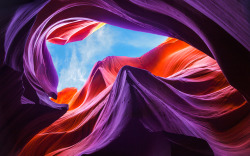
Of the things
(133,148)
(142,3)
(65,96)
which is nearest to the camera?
(133,148)

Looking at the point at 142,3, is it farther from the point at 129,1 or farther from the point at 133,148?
the point at 133,148

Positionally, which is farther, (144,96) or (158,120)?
(144,96)

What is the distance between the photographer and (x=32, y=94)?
2578mm

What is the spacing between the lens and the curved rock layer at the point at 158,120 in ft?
6.40

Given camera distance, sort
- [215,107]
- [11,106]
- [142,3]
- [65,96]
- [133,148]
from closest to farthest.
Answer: [133,148], [11,106], [142,3], [215,107], [65,96]

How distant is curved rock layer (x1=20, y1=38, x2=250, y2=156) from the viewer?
1.95m

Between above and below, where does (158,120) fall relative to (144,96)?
below

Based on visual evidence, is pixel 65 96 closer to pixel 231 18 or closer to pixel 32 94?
pixel 32 94

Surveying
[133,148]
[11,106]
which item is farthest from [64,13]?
[133,148]

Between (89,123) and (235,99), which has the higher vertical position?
(235,99)

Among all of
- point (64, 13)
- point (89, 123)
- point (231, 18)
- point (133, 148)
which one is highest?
point (64, 13)

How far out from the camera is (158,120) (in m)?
2.04

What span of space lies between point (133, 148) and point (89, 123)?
1.97m

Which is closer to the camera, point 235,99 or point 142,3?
point 142,3
